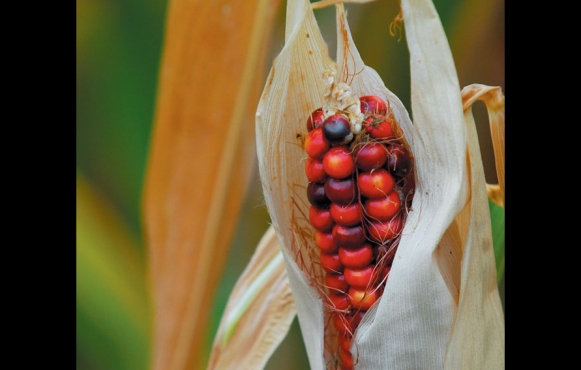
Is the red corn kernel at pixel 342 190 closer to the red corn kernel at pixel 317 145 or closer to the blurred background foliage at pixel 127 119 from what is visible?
the red corn kernel at pixel 317 145

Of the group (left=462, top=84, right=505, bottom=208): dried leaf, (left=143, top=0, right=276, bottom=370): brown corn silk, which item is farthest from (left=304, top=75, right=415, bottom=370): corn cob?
(left=143, top=0, right=276, bottom=370): brown corn silk

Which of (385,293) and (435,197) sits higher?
(435,197)

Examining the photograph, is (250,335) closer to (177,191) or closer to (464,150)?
(177,191)

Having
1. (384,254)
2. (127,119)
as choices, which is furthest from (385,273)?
(127,119)

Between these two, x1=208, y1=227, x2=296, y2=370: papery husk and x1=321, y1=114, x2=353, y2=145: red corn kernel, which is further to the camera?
x1=208, y1=227, x2=296, y2=370: papery husk

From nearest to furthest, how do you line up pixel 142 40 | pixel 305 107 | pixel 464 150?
pixel 464 150 → pixel 305 107 → pixel 142 40

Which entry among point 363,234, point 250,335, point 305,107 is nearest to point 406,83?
point 305,107

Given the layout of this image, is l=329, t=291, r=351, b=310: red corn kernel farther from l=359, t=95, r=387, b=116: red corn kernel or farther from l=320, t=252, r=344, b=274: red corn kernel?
l=359, t=95, r=387, b=116: red corn kernel
